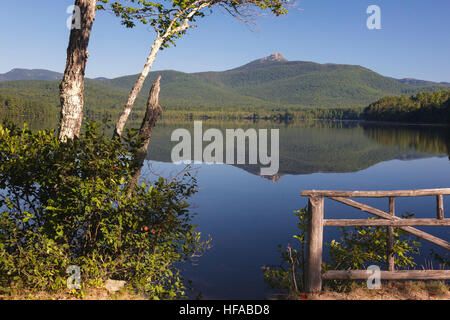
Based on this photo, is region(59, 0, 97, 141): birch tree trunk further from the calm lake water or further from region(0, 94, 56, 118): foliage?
region(0, 94, 56, 118): foliage

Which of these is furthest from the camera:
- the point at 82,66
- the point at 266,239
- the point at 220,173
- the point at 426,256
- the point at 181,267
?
the point at 220,173

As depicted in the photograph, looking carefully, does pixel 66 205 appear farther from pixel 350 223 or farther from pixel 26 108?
pixel 26 108

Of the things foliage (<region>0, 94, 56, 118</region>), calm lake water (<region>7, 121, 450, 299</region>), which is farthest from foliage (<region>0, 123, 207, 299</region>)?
foliage (<region>0, 94, 56, 118</region>)

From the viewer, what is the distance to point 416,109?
376 feet

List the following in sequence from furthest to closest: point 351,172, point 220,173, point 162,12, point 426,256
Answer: point 351,172
point 220,173
point 426,256
point 162,12

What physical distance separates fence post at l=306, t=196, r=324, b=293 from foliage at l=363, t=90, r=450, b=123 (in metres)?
111

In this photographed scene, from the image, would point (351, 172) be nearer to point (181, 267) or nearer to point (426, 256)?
point (426, 256)

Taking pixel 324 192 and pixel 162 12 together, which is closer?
pixel 324 192

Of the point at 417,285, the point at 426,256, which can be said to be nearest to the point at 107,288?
the point at 417,285

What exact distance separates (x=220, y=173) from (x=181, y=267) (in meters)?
18.3

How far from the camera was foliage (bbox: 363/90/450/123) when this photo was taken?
341ft

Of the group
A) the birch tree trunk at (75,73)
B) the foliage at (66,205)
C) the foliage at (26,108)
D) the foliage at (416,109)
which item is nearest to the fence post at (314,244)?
the foliage at (66,205)

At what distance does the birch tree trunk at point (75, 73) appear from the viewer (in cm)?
650

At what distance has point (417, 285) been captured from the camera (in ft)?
22.5
